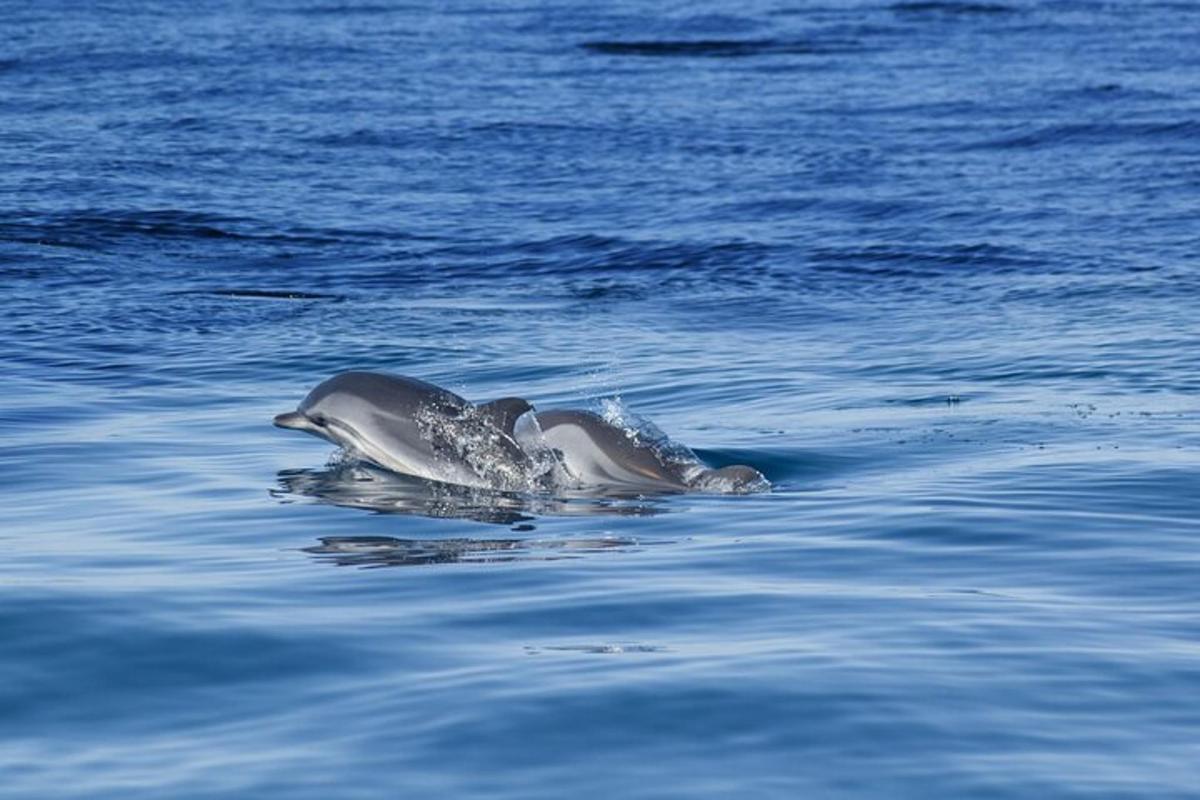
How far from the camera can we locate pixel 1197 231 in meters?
24.7

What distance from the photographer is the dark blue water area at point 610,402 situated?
7.07 metres

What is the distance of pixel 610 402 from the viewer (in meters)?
14.2

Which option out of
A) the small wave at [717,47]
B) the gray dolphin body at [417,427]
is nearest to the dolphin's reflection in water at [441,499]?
the gray dolphin body at [417,427]

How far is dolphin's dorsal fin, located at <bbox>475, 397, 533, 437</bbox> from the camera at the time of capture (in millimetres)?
12172

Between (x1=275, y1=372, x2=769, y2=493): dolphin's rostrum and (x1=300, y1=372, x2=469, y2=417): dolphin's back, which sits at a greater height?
(x1=300, y1=372, x2=469, y2=417): dolphin's back

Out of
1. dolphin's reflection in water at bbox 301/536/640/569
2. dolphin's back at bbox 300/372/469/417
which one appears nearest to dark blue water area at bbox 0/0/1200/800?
dolphin's reflection in water at bbox 301/536/640/569

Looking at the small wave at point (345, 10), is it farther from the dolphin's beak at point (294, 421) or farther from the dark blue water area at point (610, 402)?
the dolphin's beak at point (294, 421)

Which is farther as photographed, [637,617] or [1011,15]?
[1011,15]

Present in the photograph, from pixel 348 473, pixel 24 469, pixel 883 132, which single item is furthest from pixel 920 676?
pixel 883 132

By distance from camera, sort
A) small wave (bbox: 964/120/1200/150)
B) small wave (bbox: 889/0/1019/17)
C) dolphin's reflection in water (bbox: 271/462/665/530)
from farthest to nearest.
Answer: small wave (bbox: 889/0/1019/17), small wave (bbox: 964/120/1200/150), dolphin's reflection in water (bbox: 271/462/665/530)

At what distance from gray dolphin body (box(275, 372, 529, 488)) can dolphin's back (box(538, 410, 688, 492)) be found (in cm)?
24

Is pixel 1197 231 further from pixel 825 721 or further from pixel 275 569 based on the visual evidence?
pixel 825 721

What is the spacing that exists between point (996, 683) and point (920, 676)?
0.25m

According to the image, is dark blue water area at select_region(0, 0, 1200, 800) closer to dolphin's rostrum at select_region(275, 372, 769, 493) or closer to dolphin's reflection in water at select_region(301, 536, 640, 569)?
dolphin's reflection in water at select_region(301, 536, 640, 569)
